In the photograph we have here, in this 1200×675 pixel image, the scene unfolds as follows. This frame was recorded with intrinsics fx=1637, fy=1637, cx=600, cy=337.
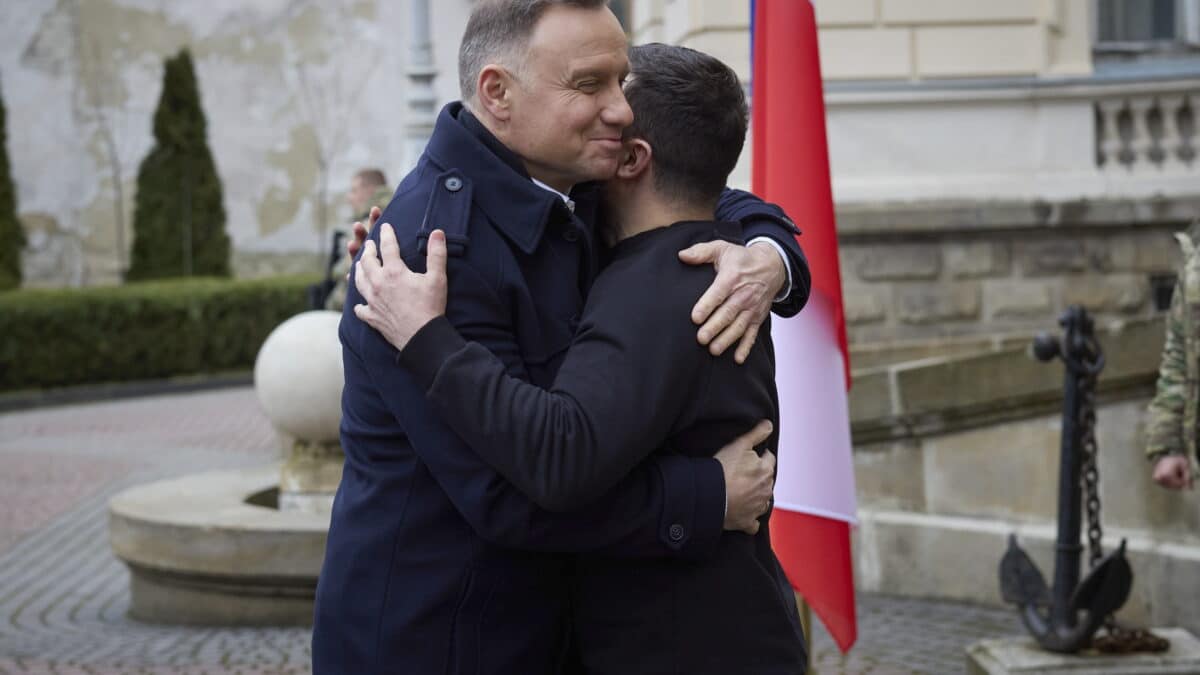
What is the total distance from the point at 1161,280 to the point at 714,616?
849 cm

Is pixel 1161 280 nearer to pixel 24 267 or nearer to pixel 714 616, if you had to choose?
pixel 714 616

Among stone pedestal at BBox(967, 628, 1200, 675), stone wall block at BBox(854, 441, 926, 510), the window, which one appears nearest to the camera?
stone pedestal at BBox(967, 628, 1200, 675)

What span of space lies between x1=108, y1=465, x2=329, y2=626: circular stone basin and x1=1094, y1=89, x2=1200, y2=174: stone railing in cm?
584

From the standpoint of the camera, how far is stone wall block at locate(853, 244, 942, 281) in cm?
985

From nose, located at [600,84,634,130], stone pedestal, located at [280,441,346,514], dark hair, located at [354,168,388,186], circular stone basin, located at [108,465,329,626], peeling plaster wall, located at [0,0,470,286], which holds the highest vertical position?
peeling plaster wall, located at [0,0,470,286]

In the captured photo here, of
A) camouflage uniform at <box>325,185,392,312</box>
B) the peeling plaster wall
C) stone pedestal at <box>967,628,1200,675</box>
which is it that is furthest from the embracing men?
the peeling plaster wall

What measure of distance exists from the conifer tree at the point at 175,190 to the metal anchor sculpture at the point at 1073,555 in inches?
810

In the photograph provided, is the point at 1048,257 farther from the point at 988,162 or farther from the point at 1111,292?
the point at 988,162

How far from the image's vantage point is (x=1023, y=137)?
10305mm

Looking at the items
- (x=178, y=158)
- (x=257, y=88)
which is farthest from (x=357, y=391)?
(x=257, y=88)

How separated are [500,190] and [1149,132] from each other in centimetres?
886

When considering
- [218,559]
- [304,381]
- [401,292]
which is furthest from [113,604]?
[401,292]

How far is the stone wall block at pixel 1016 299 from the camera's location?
9977 mm

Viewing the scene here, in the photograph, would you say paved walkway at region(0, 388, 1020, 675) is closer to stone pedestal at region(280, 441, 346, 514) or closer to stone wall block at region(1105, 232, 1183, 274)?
stone pedestal at region(280, 441, 346, 514)
